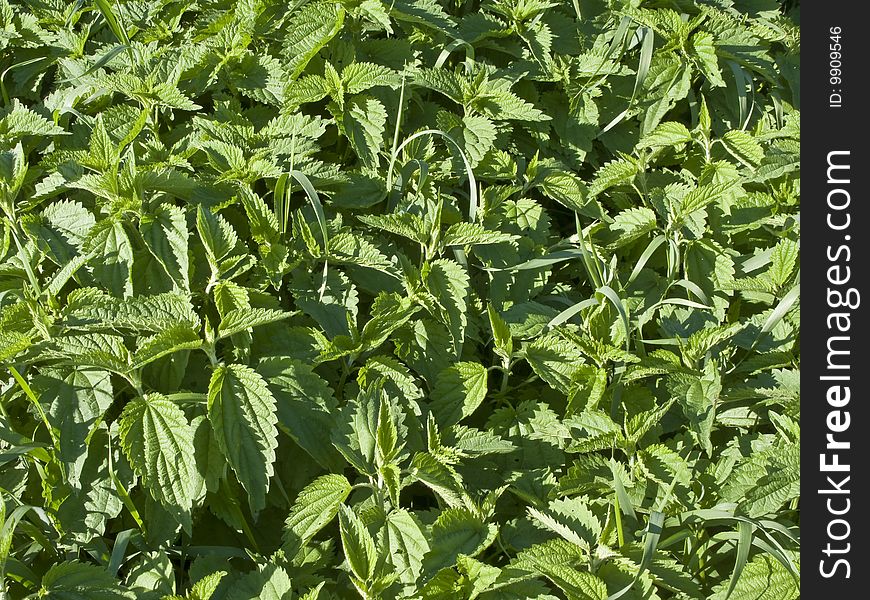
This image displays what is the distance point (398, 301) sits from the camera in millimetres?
2334

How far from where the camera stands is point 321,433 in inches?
82.0

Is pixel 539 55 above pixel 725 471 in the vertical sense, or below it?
above

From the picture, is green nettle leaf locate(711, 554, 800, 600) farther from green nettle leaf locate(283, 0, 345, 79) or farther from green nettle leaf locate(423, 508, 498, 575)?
green nettle leaf locate(283, 0, 345, 79)

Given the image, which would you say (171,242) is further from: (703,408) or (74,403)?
(703,408)

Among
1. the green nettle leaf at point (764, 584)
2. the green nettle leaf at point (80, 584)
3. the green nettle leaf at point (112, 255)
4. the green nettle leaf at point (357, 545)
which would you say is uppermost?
the green nettle leaf at point (112, 255)

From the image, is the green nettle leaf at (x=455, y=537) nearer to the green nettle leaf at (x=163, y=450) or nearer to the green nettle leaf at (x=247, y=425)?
the green nettle leaf at (x=247, y=425)

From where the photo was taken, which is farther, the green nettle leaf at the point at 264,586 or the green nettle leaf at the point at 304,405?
the green nettle leaf at the point at 304,405

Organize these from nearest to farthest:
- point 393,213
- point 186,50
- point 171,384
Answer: point 171,384 < point 393,213 < point 186,50

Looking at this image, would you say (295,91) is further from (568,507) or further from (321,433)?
(568,507)

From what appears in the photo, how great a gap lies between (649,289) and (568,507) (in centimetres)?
84

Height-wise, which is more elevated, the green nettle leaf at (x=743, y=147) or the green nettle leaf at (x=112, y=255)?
the green nettle leaf at (x=743, y=147)

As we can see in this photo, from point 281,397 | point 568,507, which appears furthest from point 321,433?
point 568,507

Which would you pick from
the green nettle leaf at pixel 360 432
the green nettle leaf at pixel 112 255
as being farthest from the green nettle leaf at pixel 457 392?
the green nettle leaf at pixel 112 255

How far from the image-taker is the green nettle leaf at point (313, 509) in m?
1.96
